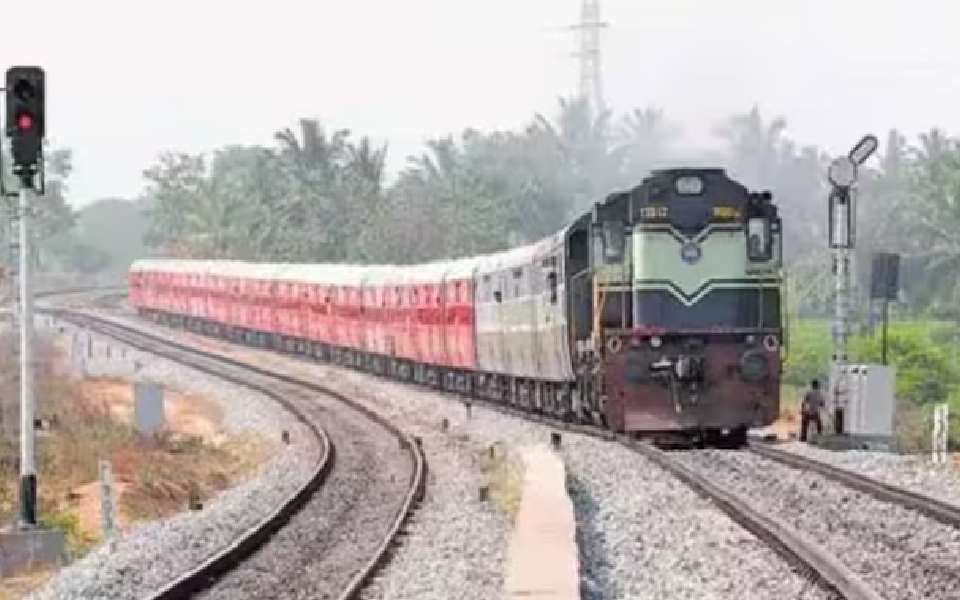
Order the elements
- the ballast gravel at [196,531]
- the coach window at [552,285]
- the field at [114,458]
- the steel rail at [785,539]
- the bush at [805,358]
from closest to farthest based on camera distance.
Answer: the steel rail at [785,539], the ballast gravel at [196,531], the field at [114,458], the coach window at [552,285], the bush at [805,358]

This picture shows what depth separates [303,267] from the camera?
56.7m

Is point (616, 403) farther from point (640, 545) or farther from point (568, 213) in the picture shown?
point (568, 213)

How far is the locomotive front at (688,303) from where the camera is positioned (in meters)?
21.7

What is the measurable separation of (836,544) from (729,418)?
8242mm

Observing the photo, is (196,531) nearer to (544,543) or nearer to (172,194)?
(544,543)

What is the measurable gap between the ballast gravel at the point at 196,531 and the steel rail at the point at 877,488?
5.56 metres

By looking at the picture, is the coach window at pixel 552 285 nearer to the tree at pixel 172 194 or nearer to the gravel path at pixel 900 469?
the gravel path at pixel 900 469

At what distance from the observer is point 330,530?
16938mm

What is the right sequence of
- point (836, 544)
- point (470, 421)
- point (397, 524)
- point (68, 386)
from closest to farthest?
1. point (836, 544)
2. point (397, 524)
3. point (470, 421)
4. point (68, 386)

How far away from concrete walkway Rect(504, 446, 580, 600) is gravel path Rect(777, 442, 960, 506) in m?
3.42

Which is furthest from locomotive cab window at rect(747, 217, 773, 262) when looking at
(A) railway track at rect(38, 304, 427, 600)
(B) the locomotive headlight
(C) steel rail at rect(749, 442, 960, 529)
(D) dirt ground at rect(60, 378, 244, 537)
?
(D) dirt ground at rect(60, 378, 244, 537)

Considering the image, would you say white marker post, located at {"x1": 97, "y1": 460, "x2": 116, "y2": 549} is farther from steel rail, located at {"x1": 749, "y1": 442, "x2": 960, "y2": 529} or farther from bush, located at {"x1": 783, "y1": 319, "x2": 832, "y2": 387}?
bush, located at {"x1": 783, "y1": 319, "x2": 832, "y2": 387}

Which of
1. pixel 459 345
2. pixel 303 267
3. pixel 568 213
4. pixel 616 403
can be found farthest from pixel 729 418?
pixel 568 213

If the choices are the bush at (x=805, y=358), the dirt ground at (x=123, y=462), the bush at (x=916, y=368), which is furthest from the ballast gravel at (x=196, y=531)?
the bush at (x=805, y=358)
